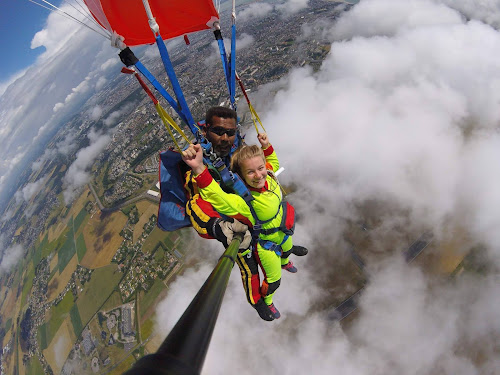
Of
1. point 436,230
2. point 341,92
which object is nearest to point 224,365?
point 436,230

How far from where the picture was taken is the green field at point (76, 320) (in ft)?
97.6

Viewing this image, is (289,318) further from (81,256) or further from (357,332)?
(81,256)

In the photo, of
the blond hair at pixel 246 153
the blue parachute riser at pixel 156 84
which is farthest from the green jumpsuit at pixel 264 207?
the blue parachute riser at pixel 156 84

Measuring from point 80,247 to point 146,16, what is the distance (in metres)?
48.6

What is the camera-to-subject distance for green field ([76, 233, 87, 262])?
37719 mm

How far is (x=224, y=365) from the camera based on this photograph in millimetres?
28281

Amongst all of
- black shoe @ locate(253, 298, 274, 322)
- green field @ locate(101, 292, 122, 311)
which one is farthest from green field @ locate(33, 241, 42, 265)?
black shoe @ locate(253, 298, 274, 322)

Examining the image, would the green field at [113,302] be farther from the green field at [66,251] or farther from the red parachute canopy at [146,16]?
the red parachute canopy at [146,16]

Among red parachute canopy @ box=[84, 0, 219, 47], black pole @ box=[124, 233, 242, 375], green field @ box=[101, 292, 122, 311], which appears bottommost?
green field @ box=[101, 292, 122, 311]

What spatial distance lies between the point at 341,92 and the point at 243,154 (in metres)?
70.5

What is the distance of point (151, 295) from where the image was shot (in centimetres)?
2666

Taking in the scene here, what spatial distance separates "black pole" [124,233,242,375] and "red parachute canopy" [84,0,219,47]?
3589 mm

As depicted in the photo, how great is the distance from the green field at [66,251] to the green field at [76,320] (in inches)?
409

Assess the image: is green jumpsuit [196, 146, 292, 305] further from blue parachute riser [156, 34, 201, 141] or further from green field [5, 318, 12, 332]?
green field [5, 318, 12, 332]
